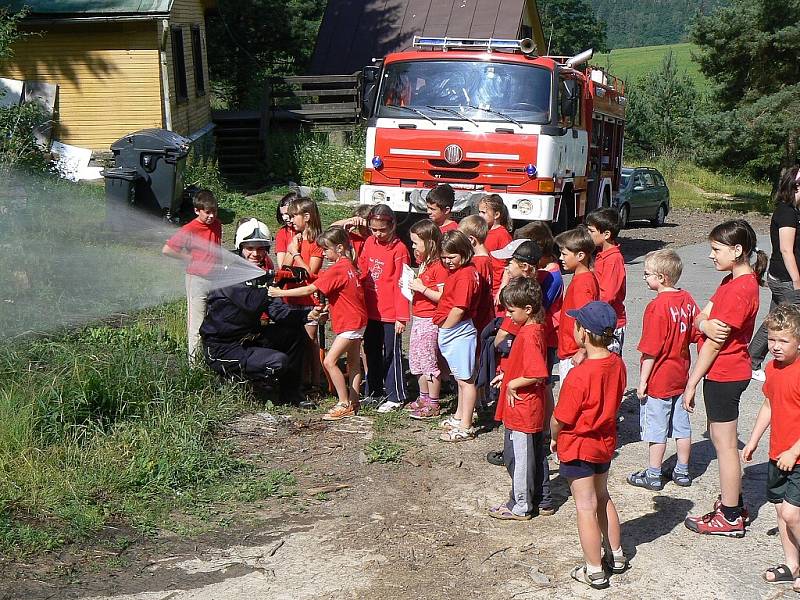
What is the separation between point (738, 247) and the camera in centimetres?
510

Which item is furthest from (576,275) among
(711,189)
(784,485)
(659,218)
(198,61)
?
(711,189)

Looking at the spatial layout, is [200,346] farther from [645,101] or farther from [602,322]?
[645,101]

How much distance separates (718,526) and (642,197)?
53.8ft

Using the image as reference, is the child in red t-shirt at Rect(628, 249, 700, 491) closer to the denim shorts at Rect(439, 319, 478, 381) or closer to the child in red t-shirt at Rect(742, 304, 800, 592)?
the child in red t-shirt at Rect(742, 304, 800, 592)

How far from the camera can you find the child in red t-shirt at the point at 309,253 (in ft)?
25.0

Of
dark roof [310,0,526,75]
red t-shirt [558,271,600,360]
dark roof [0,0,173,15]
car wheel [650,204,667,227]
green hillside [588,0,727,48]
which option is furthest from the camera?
green hillside [588,0,727,48]

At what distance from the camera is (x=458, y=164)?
40.4 feet

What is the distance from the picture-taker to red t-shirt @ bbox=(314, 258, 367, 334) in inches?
273

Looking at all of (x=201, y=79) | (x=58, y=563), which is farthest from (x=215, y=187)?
(x=58, y=563)

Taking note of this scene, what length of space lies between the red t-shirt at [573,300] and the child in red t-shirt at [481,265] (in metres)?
0.97

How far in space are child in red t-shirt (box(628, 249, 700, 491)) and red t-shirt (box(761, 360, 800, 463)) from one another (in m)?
1.13

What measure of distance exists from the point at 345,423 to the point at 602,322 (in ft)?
10.0

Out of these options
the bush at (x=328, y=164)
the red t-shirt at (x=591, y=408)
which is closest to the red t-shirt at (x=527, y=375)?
the red t-shirt at (x=591, y=408)

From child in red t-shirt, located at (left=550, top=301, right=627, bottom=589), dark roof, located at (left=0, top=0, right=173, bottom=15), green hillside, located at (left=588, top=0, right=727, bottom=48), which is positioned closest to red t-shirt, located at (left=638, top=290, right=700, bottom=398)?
child in red t-shirt, located at (left=550, top=301, right=627, bottom=589)
